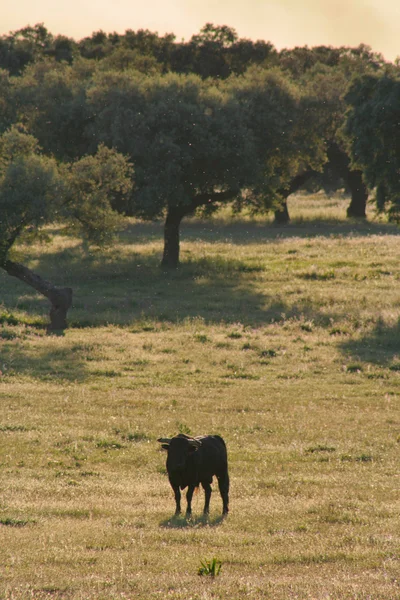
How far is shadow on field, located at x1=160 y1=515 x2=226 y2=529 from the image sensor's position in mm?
10977

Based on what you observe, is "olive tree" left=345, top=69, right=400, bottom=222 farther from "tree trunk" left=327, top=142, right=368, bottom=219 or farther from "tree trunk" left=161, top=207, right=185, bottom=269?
"tree trunk" left=327, top=142, right=368, bottom=219

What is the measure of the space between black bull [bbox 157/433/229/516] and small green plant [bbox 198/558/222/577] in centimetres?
261

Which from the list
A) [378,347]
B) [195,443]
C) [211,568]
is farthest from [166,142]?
[211,568]

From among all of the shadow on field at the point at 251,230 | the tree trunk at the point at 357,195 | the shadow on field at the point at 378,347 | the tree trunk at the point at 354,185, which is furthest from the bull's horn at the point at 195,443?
the tree trunk at the point at 357,195

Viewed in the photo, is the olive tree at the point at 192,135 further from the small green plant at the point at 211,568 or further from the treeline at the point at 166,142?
the small green plant at the point at 211,568

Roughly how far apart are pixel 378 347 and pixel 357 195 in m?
44.6

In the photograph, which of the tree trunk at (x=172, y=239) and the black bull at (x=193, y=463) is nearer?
the black bull at (x=193, y=463)

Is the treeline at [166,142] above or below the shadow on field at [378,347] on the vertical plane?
above

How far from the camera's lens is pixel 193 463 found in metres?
11.5

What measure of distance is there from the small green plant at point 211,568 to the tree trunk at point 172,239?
39.0 m

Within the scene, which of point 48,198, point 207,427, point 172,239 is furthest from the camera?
point 172,239

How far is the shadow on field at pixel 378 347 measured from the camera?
26359 millimetres

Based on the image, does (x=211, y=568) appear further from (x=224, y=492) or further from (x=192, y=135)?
(x=192, y=135)

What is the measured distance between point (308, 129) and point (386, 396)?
108 ft
